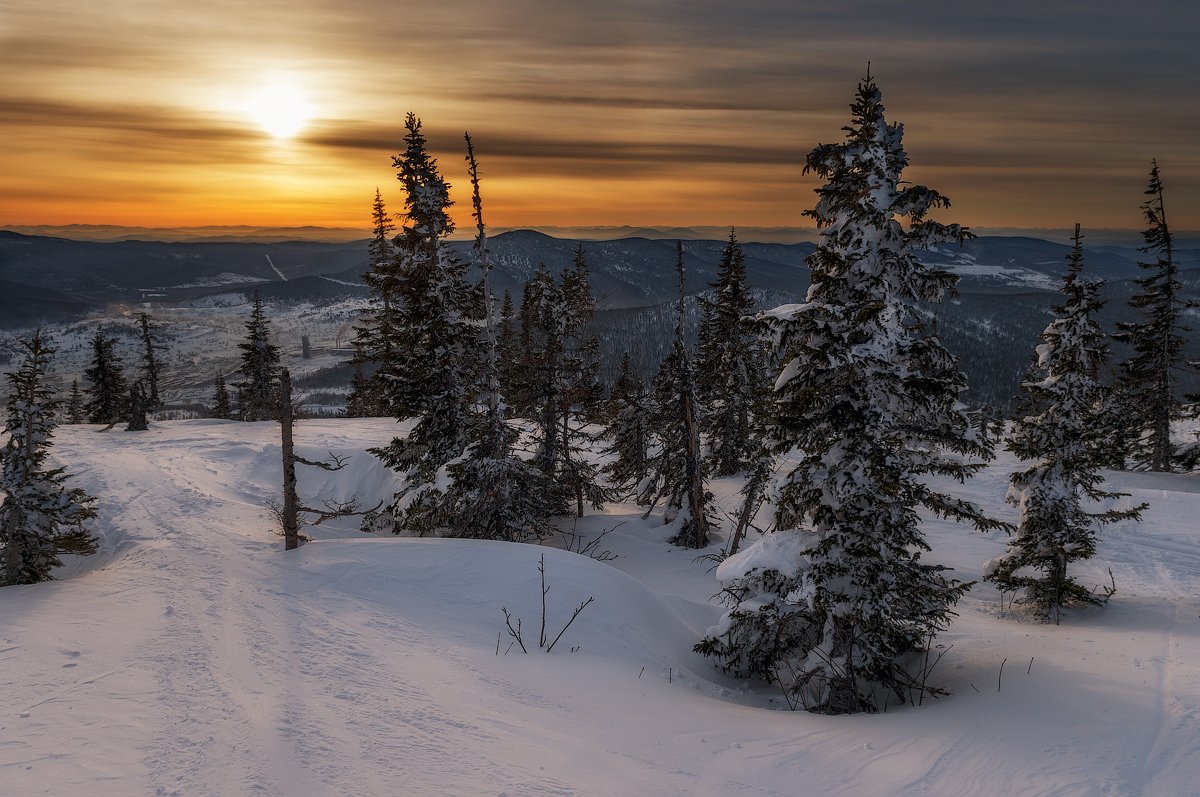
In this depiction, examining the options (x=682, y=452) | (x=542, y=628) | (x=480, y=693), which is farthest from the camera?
(x=682, y=452)

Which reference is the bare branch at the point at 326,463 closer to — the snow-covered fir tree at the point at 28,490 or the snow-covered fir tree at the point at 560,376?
the snow-covered fir tree at the point at 28,490

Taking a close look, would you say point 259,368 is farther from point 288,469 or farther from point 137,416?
point 288,469

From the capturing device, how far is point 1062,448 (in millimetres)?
16609

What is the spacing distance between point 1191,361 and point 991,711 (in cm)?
3170

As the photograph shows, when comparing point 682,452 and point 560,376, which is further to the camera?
point 560,376

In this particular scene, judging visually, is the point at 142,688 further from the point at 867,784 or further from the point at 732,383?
the point at 732,383

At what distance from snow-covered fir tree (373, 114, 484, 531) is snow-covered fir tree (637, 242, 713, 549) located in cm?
811

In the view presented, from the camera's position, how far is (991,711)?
10117 millimetres

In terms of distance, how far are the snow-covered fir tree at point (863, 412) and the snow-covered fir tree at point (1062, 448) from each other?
6.53 m

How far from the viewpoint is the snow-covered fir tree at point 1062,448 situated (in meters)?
16.1

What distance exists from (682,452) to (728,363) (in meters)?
9.02

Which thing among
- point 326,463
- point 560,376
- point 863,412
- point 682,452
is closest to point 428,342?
point 560,376

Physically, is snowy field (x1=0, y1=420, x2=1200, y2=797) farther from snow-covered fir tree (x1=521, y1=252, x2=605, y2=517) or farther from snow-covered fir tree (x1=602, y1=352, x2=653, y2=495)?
snow-covered fir tree (x1=602, y1=352, x2=653, y2=495)

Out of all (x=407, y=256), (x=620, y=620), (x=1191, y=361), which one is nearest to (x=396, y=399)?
(x=407, y=256)
